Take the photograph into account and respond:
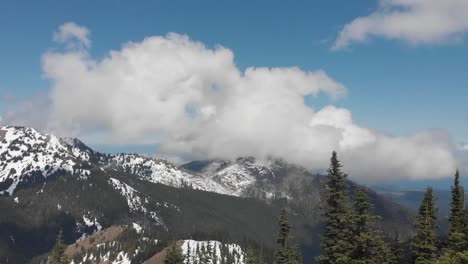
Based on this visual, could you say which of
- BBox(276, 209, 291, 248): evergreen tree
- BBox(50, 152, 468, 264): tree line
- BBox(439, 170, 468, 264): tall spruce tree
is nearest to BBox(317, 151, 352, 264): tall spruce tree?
BBox(50, 152, 468, 264): tree line

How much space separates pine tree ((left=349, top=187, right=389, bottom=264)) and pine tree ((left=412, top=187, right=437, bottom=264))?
816 centimetres

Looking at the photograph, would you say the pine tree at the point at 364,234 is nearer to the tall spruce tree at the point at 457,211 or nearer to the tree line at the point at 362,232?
the tree line at the point at 362,232

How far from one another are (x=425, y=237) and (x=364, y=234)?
38.8ft

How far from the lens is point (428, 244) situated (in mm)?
45562

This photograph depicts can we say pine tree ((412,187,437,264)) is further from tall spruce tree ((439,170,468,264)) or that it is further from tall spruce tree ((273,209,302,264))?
tall spruce tree ((273,209,302,264))

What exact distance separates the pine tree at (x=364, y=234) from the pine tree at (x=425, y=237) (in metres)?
8.16

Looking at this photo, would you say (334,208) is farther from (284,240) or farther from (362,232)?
(284,240)

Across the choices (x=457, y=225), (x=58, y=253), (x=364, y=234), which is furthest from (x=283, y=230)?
(x=58, y=253)

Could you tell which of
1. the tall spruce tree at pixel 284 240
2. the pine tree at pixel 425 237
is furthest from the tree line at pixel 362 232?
the tall spruce tree at pixel 284 240

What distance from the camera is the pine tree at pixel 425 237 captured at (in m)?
45.2

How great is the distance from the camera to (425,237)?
46.2m

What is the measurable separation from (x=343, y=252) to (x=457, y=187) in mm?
22206

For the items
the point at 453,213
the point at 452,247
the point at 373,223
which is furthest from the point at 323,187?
the point at 453,213

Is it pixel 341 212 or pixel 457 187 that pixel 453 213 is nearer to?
pixel 457 187
